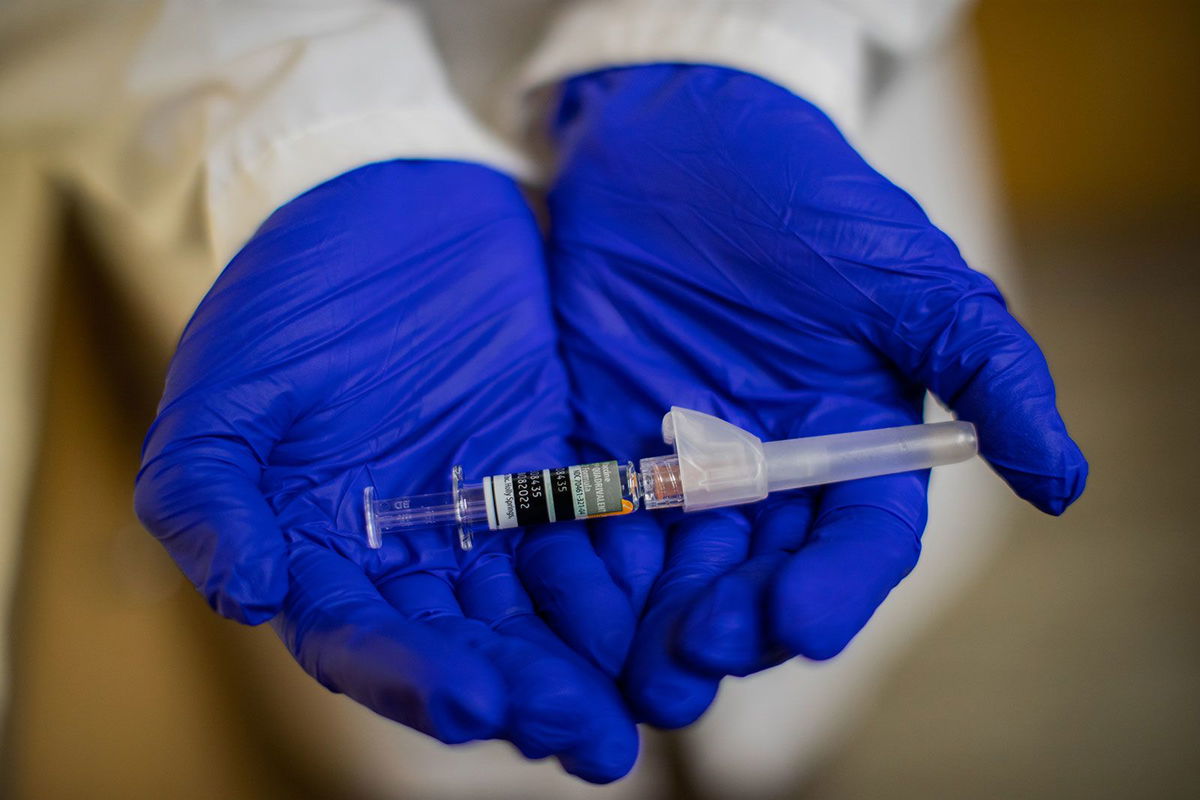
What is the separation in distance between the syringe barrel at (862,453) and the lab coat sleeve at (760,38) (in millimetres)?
595

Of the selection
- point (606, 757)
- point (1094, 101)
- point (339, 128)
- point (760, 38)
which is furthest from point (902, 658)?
point (1094, 101)

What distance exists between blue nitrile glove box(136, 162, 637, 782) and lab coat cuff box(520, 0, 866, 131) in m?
0.28

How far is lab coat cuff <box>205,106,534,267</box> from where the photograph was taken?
1.25 m

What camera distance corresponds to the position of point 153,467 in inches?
36.9

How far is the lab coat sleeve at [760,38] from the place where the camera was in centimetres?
133

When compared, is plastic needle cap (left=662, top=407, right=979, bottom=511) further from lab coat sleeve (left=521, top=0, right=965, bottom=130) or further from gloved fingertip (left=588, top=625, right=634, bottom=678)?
lab coat sleeve (left=521, top=0, right=965, bottom=130)

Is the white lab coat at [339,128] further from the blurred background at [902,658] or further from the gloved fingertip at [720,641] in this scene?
the gloved fingertip at [720,641]

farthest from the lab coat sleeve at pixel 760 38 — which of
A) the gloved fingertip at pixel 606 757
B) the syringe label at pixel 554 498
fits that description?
the gloved fingertip at pixel 606 757

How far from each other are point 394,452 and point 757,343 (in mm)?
552

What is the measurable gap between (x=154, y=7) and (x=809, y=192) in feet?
3.66

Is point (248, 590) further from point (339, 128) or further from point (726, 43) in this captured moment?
point (726, 43)

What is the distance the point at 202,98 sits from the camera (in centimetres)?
133

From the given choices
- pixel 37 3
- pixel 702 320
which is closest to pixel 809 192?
pixel 702 320

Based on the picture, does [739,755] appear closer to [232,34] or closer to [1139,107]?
[232,34]
